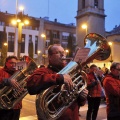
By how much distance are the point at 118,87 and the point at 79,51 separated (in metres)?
1.80

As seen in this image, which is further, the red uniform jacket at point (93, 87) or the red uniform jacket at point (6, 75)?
the red uniform jacket at point (93, 87)

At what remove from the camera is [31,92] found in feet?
10.2

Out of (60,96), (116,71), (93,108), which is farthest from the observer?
(93,108)

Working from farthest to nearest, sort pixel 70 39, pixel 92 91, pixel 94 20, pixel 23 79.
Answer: pixel 70 39 → pixel 94 20 → pixel 92 91 → pixel 23 79

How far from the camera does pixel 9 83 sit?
4.61 m

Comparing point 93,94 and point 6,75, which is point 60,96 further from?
point 93,94

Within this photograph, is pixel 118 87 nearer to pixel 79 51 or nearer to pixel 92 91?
pixel 79 51

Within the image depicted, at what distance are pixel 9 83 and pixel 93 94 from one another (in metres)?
3.32

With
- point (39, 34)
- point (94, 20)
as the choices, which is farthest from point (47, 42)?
point (94, 20)

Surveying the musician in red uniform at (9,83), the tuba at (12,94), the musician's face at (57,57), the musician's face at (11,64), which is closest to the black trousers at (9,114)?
the musician in red uniform at (9,83)

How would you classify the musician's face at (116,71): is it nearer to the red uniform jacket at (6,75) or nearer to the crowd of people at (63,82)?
the crowd of people at (63,82)

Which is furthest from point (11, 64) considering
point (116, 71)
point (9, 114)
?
point (116, 71)

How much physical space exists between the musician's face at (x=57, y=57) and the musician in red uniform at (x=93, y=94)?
13.1ft

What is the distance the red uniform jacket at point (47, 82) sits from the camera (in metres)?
2.95
